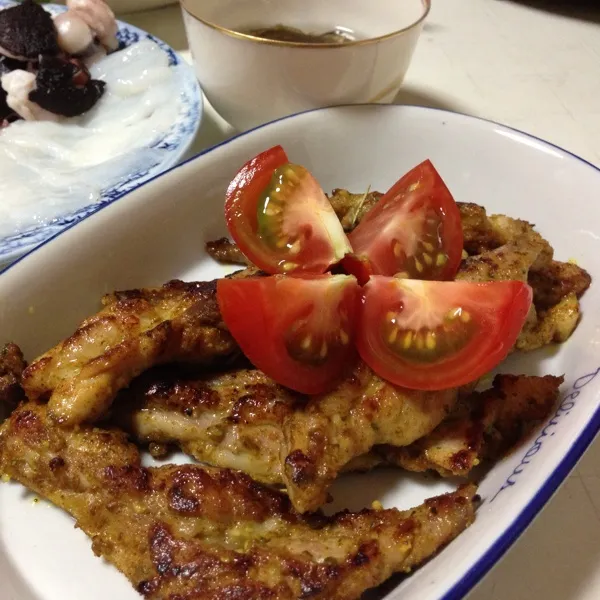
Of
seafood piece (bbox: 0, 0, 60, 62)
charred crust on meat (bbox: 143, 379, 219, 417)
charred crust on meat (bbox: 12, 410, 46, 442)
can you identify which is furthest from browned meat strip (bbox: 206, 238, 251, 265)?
seafood piece (bbox: 0, 0, 60, 62)

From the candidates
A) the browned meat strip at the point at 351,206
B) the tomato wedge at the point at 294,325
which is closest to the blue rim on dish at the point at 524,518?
the tomato wedge at the point at 294,325

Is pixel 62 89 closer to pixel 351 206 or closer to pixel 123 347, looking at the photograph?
pixel 351 206

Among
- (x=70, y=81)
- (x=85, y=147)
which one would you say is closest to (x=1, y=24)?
(x=70, y=81)

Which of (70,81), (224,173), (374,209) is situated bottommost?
(70,81)

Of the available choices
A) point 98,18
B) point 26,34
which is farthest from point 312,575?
point 98,18

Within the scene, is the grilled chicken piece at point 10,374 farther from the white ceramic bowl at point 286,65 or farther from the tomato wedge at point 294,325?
the white ceramic bowl at point 286,65

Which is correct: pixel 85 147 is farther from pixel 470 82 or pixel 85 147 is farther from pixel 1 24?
pixel 470 82

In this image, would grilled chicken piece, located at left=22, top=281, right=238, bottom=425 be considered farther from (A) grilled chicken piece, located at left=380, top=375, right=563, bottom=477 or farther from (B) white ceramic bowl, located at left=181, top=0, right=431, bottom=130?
(B) white ceramic bowl, located at left=181, top=0, right=431, bottom=130
